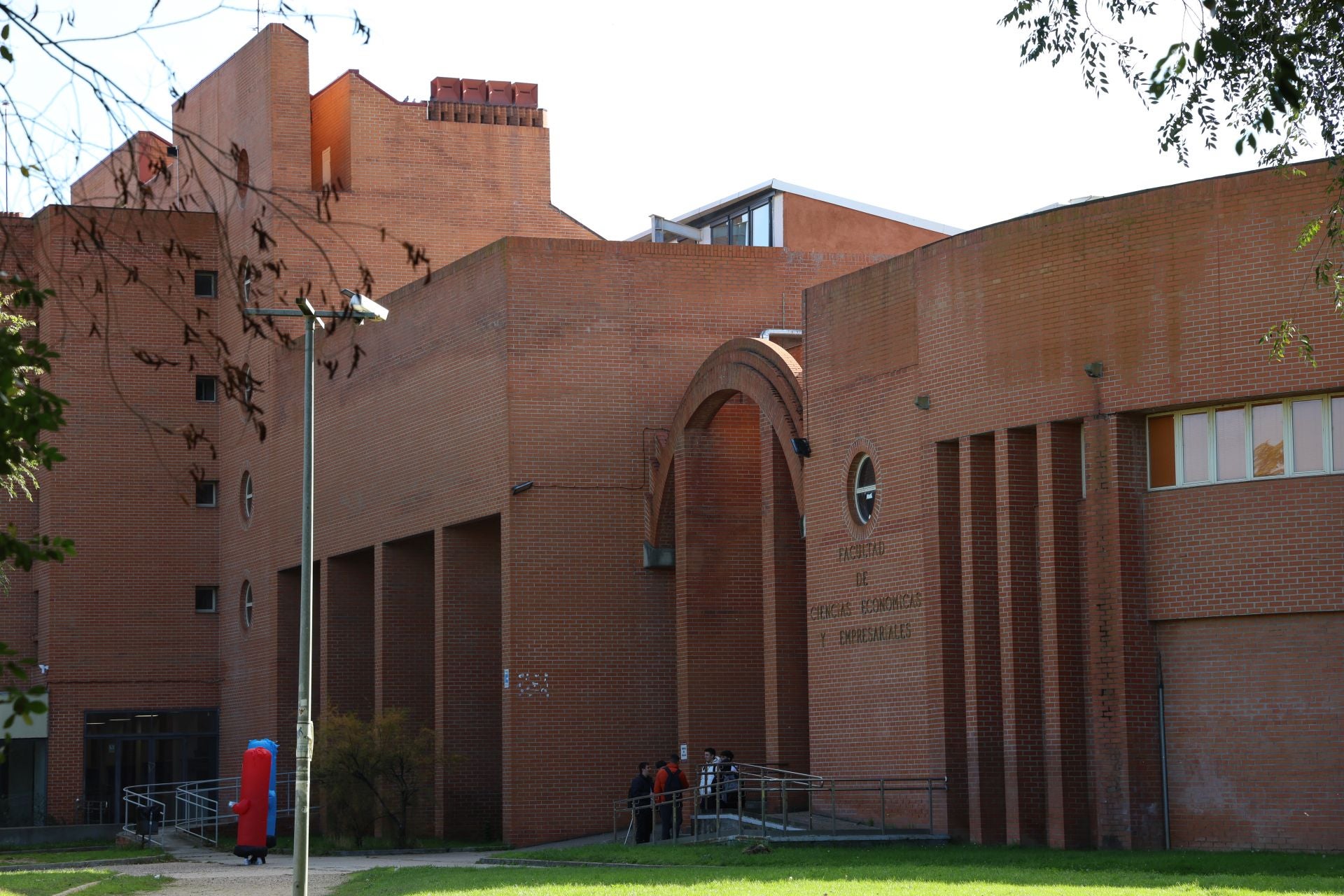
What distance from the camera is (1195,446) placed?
22719mm

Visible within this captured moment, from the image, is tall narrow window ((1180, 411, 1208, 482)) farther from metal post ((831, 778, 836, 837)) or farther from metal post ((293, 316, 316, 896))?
metal post ((293, 316, 316, 896))

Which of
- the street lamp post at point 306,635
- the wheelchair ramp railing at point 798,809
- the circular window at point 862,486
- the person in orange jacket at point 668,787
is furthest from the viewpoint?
the person in orange jacket at point 668,787

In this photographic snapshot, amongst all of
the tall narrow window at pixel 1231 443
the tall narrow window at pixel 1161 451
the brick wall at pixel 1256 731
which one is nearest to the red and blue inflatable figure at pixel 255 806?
the brick wall at pixel 1256 731

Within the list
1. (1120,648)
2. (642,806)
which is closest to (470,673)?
(642,806)

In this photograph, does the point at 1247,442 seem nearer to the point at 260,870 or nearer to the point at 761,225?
the point at 260,870

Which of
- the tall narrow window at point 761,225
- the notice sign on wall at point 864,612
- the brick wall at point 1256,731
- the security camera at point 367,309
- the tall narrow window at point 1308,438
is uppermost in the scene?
the tall narrow window at point 761,225

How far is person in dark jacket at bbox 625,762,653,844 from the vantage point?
1120 inches

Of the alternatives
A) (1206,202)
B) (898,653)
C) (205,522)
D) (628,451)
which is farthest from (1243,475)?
(205,522)

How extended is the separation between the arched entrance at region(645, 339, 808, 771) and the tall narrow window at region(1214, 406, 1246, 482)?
332 inches

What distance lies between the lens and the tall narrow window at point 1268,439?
21953 millimetres

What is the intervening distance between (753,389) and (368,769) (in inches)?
375

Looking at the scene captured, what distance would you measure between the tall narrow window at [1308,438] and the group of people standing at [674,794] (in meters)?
9.59

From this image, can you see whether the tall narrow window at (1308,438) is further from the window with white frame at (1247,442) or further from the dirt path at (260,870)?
the dirt path at (260,870)

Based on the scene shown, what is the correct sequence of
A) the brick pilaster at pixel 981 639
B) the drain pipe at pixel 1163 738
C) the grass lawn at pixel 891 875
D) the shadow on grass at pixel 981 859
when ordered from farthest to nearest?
the brick pilaster at pixel 981 639, the drain pipe at pixel 1163 738, the shadow on grass at pixel 981 859, the grass lawn at pixel 891 875
